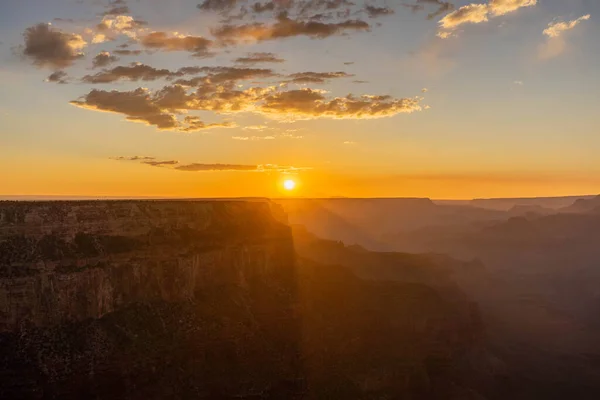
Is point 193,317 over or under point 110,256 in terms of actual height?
under

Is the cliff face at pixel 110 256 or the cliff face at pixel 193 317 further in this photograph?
the cliff face at pixel 110 256

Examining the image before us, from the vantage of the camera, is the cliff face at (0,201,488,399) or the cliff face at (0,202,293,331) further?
the cliff face at (0,202,293,331)

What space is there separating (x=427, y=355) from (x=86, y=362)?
5475 centimetres

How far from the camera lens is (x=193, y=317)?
215 ft

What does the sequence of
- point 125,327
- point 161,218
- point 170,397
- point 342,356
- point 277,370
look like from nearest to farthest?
point 170,397 < point 125,327 < point 277,370 < point 161,218 < point 342,356

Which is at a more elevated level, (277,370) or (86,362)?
(86,362)

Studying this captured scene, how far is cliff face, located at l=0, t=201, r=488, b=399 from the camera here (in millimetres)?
51625

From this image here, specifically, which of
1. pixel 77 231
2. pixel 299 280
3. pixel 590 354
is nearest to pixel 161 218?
pixel 77 231

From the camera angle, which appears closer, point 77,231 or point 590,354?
point 77,231

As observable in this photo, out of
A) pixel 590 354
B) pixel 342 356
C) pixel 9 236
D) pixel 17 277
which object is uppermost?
pixel 9 236

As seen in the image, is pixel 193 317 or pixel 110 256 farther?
pixel 193 317

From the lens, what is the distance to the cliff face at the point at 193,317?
169ft

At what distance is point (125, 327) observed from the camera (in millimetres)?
57844

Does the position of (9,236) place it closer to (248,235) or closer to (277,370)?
(277,370)
